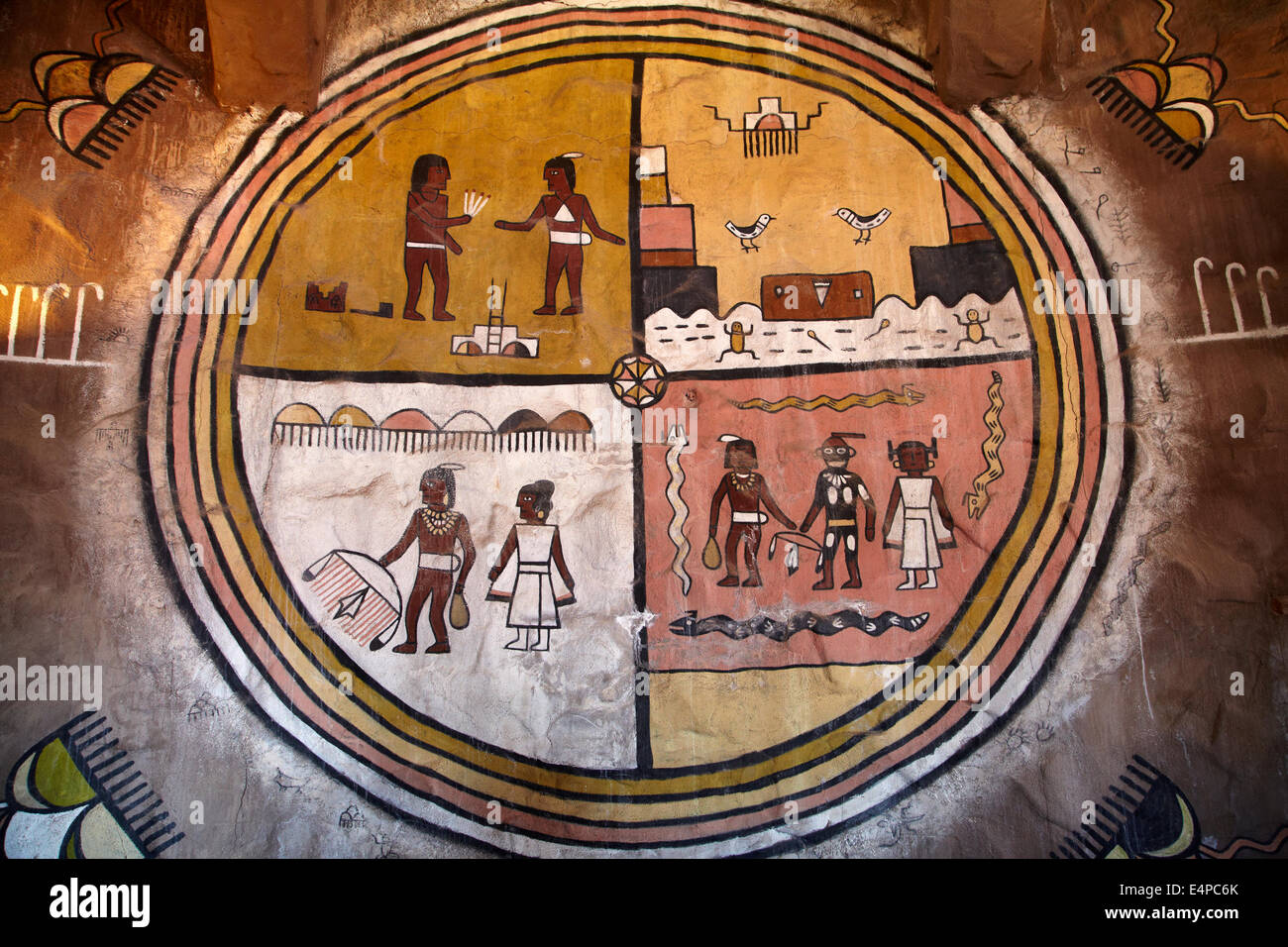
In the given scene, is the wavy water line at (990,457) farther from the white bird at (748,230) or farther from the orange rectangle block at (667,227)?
the orange rectangle block at (667,227)

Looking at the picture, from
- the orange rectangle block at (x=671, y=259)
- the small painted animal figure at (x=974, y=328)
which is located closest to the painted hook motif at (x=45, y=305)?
the orange rectangle block at (x=671, y=259)

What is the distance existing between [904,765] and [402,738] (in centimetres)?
185

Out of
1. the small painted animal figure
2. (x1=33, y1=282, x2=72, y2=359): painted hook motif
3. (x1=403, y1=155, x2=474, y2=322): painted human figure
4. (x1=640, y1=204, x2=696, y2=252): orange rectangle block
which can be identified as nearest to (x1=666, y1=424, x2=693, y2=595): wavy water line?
(x1=640, y1=204, x2=696, y2=252): orange rectangle block

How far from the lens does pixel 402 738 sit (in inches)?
146

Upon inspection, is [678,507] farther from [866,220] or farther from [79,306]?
[79,306]

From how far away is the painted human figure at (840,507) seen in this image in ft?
12.7

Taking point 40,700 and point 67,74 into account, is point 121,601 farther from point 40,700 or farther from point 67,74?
point 67,74

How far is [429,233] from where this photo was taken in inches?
161

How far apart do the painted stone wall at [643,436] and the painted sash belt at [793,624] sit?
17mm

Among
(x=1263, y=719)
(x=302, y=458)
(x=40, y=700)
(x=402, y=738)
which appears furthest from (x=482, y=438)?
(x=1263, y=719)

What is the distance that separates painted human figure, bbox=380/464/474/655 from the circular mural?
1cm

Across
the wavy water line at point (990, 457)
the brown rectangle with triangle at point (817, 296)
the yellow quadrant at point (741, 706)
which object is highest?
the brown rectangle with triangle at point (817, 296)

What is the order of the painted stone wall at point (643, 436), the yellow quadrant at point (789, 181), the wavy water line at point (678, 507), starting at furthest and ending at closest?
the yellow quadrant at point (789, 181) → the wavy water line at point (678, 507) → the painted stone wall at point (643, 436)

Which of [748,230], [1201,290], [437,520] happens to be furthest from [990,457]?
[437,520]
